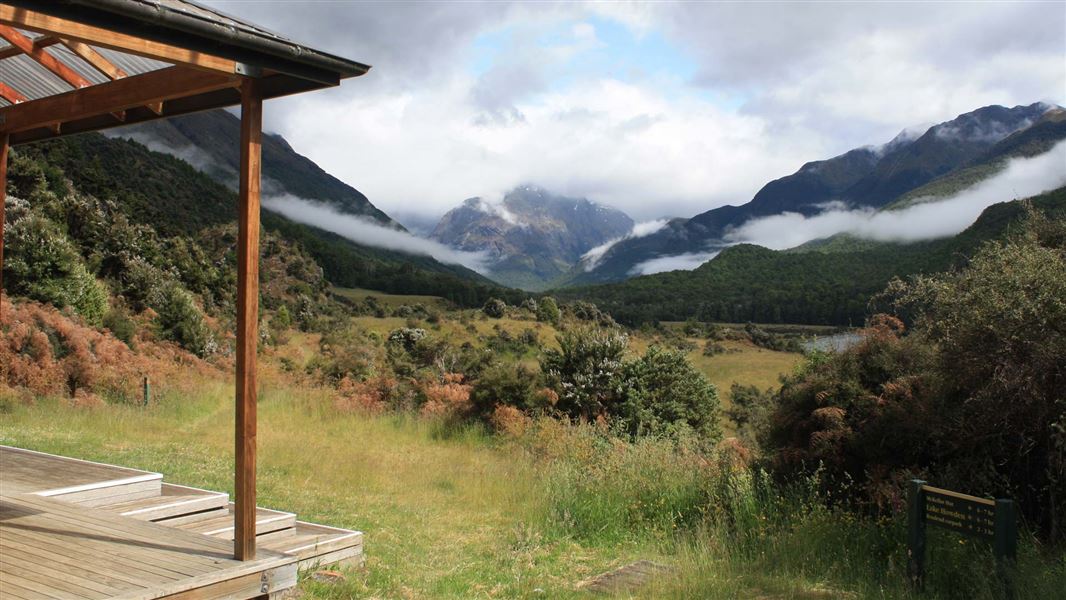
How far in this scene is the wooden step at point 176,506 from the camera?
6414mm

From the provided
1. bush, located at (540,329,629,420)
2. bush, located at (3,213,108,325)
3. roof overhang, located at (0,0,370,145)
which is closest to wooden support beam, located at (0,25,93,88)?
roof overhang, located at (0,0,370,145)

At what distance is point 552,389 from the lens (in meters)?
14.2

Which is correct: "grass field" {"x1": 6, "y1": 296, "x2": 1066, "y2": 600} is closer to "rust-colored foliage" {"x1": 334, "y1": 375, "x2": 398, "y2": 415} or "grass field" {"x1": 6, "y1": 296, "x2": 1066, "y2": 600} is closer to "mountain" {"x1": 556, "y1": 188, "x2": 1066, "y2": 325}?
"rust-colored foliage" {"x1": 334, "y1": 375, "x2": 398, "y2": 415}

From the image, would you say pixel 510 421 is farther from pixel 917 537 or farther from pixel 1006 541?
pixel 1006 541

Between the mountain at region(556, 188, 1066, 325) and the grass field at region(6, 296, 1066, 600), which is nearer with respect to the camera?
the grass field at region(6, 296, 1066, 600)

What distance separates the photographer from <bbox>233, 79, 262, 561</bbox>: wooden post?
5008mm

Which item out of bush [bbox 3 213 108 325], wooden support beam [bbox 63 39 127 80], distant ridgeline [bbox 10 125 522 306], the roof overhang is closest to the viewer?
the roof overhang

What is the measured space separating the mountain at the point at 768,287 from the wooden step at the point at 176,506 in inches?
1859

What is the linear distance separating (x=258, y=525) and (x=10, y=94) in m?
4.54

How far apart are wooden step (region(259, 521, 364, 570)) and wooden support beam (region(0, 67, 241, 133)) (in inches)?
133

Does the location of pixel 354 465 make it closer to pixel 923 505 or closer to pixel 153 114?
pixel 153 114

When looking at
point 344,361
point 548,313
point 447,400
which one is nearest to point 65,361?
point 344,361

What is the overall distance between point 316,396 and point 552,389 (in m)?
4.70

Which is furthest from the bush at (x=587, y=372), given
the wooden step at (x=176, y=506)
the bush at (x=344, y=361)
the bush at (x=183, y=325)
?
the bush at (x=183, y=325)
